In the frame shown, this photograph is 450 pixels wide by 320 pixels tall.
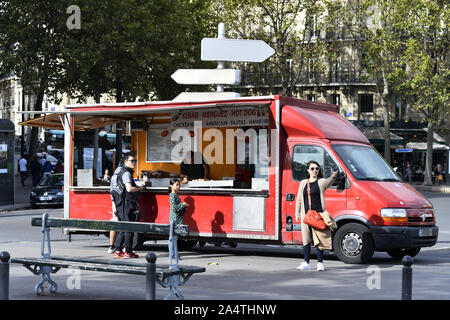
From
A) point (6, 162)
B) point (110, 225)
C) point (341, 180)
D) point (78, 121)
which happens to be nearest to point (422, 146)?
point (6, 162)

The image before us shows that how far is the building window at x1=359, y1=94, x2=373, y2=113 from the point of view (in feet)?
215

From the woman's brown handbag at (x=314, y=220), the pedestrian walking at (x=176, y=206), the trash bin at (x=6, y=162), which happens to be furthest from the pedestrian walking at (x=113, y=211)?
the trash bin at (x=6, y=162)

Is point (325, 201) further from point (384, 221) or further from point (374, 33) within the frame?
point (374, 33)

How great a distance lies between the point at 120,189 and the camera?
14.4 meters

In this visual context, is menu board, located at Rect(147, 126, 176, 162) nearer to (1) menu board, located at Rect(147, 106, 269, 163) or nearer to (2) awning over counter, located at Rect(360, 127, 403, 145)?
(1) menu board, located at Rect(147, 106, 269, 163)

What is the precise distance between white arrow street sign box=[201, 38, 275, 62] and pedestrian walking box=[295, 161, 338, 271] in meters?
2.37

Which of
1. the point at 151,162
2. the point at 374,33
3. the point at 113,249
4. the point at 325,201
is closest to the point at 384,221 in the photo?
the point at 325,201

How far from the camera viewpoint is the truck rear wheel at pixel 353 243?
13.4 metres

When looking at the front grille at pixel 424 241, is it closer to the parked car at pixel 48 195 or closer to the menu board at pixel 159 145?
the menu board at pixel 159 145

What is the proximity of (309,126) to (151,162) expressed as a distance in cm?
481

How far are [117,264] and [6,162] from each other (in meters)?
22.5

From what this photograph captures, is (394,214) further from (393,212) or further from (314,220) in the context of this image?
(314,220)

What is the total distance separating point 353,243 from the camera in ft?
44.2

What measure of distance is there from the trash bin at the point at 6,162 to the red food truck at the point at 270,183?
13739mm
